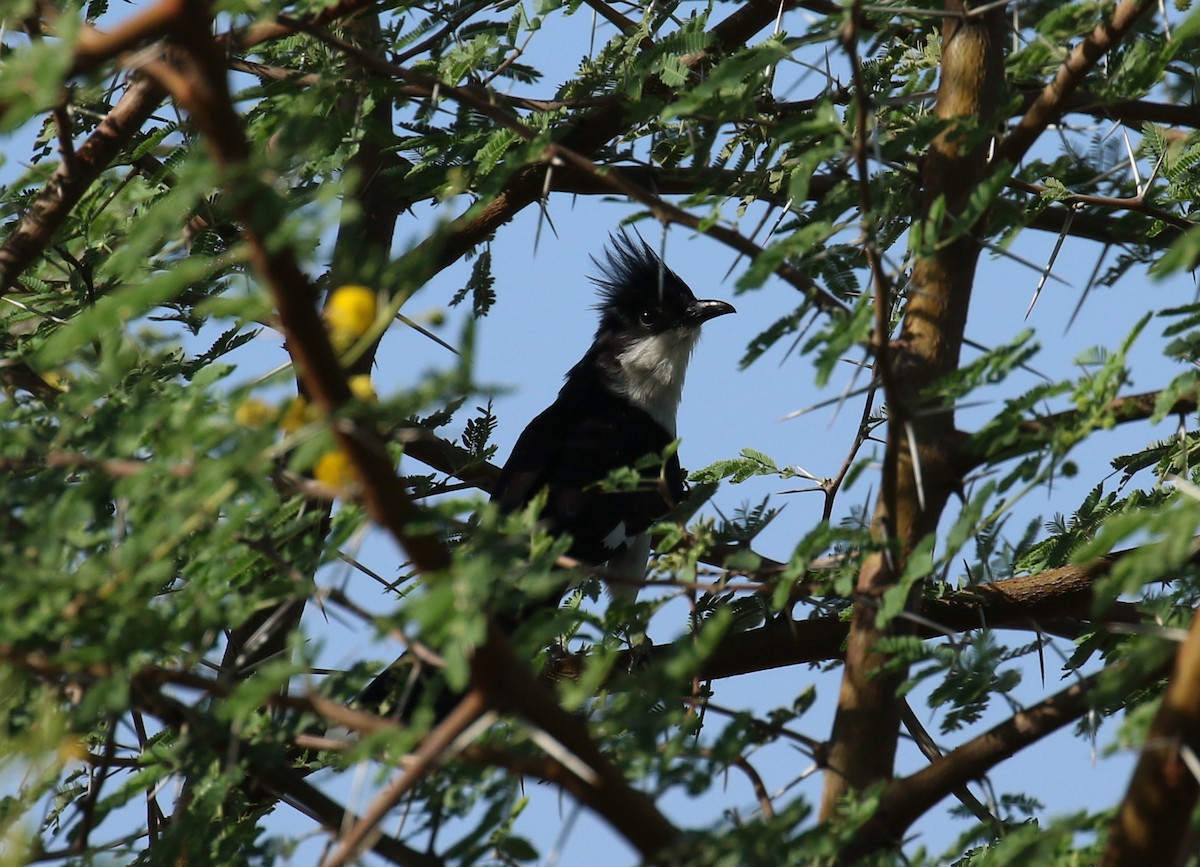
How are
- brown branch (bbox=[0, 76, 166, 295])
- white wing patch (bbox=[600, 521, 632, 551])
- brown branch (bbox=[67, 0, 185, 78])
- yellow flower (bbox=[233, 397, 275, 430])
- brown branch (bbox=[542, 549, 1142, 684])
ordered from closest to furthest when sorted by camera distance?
brown branch (bbox=[67, 0, 185, 78]) < yellow flower (bbox=[233, 397, 275, 430]) < brown branch (bbox=[0, 76, 166, 295]) < brown branch (bbox=[542, 549, 1142, 684]) < white wing patch (bbox=[600, 521, 632, 551])

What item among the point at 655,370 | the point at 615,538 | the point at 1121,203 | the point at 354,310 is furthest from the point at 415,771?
the point at 655,370

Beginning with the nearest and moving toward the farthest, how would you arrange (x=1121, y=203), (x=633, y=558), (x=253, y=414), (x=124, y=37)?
(x=124, y=37), (x=253, y=414), (x=1121, y=203), (x=633, y=558)

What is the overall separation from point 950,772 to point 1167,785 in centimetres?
66

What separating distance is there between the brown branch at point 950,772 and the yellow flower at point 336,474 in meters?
1.25

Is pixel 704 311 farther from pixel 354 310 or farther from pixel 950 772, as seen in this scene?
pixel 354 310

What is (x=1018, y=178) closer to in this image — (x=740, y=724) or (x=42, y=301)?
(x=740, y=724)

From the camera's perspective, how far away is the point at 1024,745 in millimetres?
2703

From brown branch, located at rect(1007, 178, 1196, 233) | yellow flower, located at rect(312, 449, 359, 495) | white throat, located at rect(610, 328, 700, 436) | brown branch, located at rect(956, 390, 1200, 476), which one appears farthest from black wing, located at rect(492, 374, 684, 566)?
yellow flower, located at rect(312, 449, 359, 495)

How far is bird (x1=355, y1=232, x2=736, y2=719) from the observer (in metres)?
5.55

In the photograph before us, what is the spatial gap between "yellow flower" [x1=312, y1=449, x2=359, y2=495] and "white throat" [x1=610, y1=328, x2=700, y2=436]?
5147mm

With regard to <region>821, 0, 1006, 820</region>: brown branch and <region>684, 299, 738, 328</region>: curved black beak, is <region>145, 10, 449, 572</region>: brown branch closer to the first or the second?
<region>821, 0, 1006, 820</region>: brown branch

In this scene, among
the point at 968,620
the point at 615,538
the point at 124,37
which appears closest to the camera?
the point at 124,37

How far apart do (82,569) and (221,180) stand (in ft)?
2.42

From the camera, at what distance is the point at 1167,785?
6.84ft
